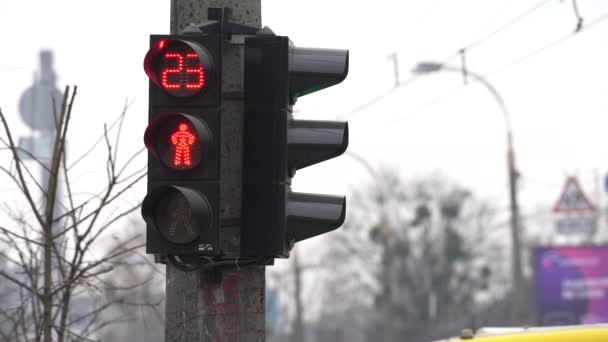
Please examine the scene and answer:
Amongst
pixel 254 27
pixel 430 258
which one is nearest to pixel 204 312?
pixel 254 27

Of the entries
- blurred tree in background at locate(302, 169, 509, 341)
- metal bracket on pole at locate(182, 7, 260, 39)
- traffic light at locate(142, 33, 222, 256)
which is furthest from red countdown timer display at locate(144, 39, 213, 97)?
blurred tree in background at locate(302, 169, 509, 341)

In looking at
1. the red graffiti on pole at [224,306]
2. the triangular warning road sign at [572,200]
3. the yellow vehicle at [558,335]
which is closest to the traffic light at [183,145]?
the red graffiti on pole at [224,306]

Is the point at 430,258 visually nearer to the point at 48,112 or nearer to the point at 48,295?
the point at 48,112

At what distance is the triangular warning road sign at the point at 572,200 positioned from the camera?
33.3 metres

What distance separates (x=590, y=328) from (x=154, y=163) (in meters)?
2.58

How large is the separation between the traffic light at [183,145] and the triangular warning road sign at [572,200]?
1110 inches

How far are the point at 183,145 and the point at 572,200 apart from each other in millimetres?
28538

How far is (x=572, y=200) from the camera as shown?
3344cm

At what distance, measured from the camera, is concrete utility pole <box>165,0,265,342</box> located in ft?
20.3

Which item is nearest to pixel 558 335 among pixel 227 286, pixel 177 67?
pixel 227 286

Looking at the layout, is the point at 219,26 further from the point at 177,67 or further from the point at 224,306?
the point at 224,306

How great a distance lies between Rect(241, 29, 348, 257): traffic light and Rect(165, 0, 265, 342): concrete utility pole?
9 cm

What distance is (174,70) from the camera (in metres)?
5.97

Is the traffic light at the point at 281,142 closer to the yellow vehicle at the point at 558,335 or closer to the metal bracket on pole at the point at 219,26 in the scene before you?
the metal bracket on pole at the point at 219,26
